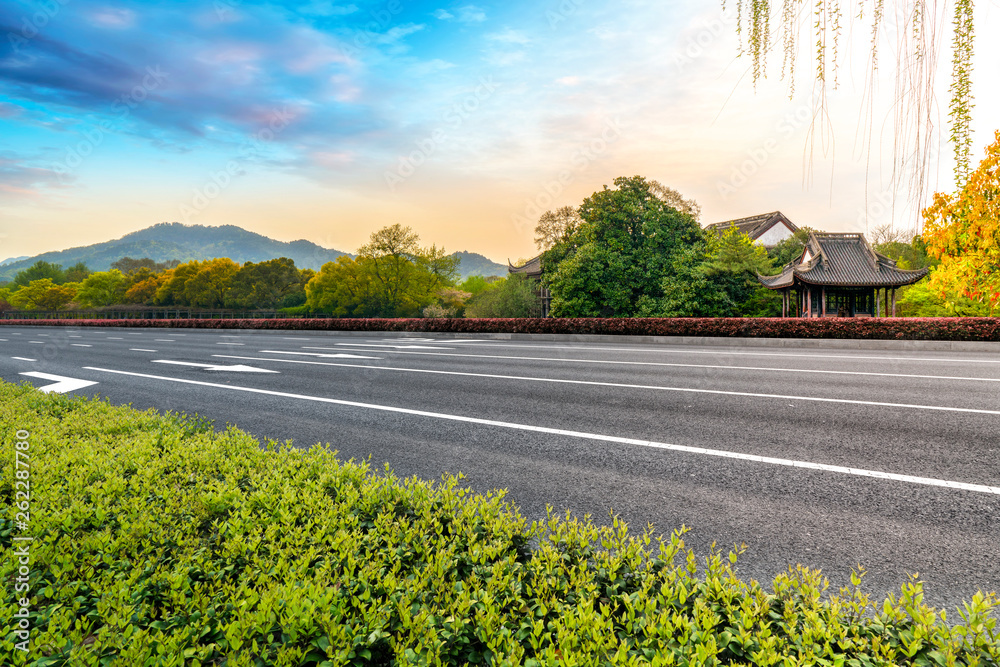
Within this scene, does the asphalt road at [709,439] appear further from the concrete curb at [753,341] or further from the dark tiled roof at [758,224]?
the dark tiled roof at [758,224]

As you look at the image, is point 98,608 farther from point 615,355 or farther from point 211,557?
point 615,355

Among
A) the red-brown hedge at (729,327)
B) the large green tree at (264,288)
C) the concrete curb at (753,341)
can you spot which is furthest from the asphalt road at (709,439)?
the large green tree at (264,288)

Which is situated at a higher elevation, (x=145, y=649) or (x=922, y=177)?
(x=922, y=177)

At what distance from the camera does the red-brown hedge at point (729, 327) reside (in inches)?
669

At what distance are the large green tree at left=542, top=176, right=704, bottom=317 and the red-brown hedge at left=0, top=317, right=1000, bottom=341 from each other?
5.93 meters

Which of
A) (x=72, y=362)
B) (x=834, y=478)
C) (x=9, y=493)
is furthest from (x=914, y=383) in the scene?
(x=72, y=362)

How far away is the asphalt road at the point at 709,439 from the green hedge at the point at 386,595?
2.77 feet

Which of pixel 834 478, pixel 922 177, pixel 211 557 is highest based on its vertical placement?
pixel 922 177

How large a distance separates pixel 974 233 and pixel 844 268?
10.3 metres

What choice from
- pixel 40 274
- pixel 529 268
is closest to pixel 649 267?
pixel 529 268

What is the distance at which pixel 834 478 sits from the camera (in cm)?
424

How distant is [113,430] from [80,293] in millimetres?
117604

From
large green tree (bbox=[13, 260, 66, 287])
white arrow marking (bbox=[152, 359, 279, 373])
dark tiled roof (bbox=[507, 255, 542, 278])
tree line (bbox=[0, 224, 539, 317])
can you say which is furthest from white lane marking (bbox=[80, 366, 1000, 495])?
large green tree (bbox=[13, 260, 66, 287])

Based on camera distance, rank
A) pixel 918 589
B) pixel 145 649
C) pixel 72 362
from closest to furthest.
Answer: pixel 145 649 → pixel 918 589 → pixel 72 362
